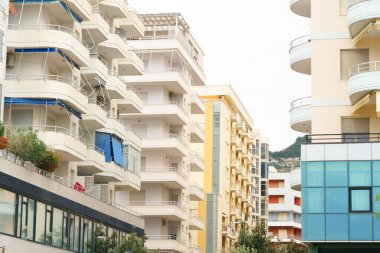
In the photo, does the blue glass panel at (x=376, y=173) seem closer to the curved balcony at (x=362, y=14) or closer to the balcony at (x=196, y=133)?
the curved balcony at (x=362, y=14)

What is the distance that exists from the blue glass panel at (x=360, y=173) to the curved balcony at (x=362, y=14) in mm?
6772

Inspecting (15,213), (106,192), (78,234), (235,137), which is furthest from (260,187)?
(15,213)

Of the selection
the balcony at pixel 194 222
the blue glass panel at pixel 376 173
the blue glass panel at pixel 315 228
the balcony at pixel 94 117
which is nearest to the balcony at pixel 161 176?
the balcony at pixel 194 222

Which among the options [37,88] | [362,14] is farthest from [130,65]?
[362,14]

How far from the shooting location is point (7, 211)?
1833 inches

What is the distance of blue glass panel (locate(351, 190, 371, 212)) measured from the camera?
47.5 meters

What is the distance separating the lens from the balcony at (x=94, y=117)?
6191 centimetres

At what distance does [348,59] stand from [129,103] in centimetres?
2421

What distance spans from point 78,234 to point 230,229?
5831 centimetres

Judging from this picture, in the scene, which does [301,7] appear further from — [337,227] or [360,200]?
[337,227]

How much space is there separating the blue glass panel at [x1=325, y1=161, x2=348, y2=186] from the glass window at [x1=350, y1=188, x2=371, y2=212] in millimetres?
657

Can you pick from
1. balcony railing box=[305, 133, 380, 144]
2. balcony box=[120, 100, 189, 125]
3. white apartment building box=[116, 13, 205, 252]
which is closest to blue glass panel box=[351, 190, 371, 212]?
balcony railing box=[305, 133, 380, 144]

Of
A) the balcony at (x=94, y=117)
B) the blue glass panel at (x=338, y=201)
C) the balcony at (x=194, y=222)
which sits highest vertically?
the balcony at (x=94, y=117)

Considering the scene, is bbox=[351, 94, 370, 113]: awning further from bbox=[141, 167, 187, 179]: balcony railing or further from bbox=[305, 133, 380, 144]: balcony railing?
bbox=[141, 167, 187, 179]: balcony railing
